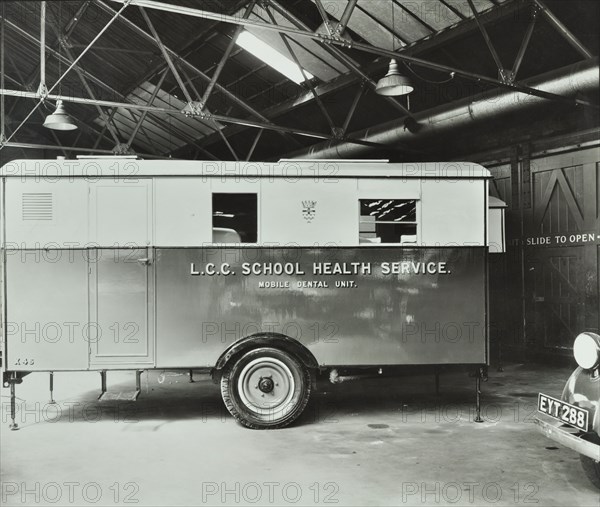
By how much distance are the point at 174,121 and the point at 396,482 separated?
51.3 ft

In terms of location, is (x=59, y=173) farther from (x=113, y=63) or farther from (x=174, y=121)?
(x=174, y=121)

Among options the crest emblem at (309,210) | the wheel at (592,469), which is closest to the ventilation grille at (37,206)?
the crest emblem at (309,210)

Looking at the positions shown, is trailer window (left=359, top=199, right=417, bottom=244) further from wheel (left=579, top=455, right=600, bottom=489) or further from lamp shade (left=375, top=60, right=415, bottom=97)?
wheel (left=579, top=455, right=600, bottom=489)

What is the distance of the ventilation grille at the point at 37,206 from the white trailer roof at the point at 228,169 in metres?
0.24

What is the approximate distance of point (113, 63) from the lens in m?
15.3

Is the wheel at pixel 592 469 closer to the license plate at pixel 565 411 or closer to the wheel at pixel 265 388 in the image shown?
the license plate at pixel 565 411

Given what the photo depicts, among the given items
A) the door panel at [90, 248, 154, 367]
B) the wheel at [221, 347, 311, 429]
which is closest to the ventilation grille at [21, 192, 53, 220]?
the door panel at [90, 248, 154, 367]

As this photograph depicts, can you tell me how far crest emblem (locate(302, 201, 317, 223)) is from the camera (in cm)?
709

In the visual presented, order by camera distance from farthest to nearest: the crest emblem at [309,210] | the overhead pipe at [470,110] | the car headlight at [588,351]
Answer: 1. the overhead pipe at [470,110]
2. the crest emblem at [309,210]
3. the car headlight at [588,351]

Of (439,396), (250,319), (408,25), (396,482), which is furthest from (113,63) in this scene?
(396,482)

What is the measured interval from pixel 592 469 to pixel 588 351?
3.32 feet

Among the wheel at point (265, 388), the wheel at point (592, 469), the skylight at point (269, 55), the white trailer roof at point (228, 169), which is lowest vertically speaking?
the wheel at point (592, 469)

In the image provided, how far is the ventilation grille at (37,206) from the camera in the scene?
6.92m

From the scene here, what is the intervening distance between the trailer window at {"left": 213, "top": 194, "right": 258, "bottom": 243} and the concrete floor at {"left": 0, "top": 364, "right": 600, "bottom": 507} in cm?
228
